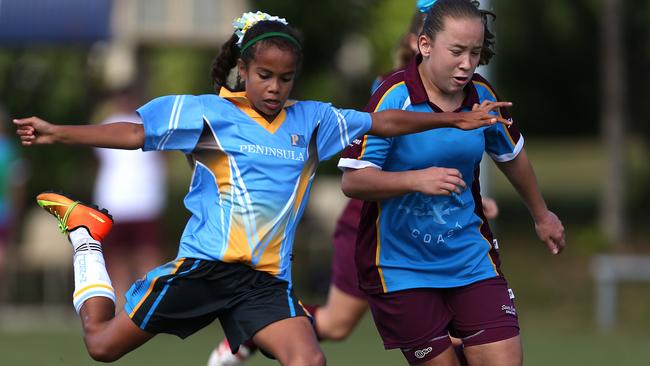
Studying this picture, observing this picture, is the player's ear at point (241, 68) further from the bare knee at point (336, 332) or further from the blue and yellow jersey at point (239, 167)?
the bare knee at point (336, 332)

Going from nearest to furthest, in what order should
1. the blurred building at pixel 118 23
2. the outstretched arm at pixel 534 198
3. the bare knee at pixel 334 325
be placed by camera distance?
1. the outstretched arm at pixel 534 198
2. the bare knee at pixel 334 325
3. the blurred building at pixel 118 23

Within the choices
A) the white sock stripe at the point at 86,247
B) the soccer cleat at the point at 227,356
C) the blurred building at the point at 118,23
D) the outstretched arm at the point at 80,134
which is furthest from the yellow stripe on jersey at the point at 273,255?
the blurred building at the point at 118,23

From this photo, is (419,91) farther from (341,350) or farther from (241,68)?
(341,350)

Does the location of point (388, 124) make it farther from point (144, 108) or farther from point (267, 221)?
point (144, 108)

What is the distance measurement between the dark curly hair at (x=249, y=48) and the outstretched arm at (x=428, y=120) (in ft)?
1.52

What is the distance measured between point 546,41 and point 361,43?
3.26 m

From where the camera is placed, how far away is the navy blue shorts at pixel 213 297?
583 centimetres

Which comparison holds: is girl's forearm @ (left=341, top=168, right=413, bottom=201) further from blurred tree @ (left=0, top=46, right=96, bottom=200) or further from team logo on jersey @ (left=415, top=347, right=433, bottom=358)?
blurred tree @ (left=0, top=46, right=96, bottom=200)

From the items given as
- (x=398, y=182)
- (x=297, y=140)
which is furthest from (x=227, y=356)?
(x=398, y=182)

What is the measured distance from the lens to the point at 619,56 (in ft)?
59.9

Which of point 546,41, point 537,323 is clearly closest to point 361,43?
point 546,41

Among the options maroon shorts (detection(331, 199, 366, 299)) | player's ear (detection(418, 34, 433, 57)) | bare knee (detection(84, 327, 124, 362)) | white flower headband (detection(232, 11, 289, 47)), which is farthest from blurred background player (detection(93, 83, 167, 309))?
player's ear (detection(418, 34, 433, 57))

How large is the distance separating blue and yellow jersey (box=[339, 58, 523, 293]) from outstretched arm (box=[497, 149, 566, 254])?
0.13m

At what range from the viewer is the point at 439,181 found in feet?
18.4
